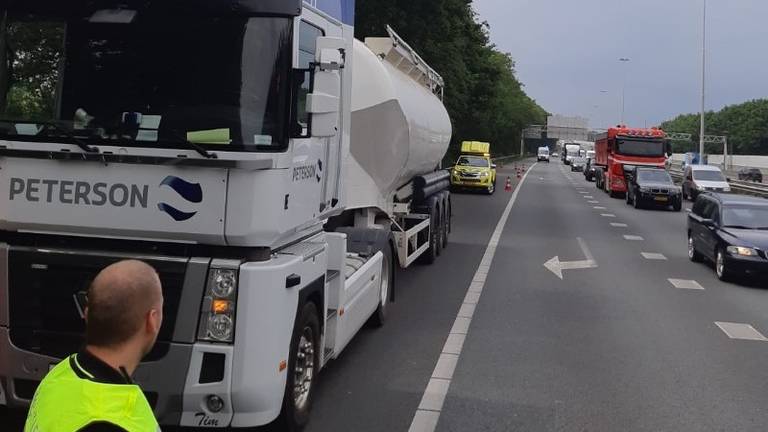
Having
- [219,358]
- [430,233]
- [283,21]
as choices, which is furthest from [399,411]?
[430,233]

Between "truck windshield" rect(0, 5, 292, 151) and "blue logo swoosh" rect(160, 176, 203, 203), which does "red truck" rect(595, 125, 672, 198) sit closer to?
"truck windshield" rect(0, 5, 292, 151)

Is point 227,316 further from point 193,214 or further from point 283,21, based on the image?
point 283,21

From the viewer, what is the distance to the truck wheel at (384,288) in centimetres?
887

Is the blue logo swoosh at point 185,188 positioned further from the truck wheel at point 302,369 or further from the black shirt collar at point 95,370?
the black shirt collar at point 95,370

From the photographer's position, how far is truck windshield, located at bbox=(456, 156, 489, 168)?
121 feet

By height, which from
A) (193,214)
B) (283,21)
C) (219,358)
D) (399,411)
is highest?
(283,21)

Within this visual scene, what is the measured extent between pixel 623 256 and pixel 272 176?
1295 cm

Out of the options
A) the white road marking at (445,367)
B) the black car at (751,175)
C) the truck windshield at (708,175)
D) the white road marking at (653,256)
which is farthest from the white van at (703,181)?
the black car at (751,175)

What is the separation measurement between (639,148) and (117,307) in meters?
36.9

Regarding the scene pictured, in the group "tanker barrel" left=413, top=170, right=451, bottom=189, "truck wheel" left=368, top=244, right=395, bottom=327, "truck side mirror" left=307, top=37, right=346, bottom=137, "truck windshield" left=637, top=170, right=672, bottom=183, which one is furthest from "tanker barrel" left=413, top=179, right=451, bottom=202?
"truck windshield" left=637, top=170, right=672, bottom=183

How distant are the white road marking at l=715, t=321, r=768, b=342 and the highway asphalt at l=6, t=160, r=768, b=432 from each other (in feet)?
0.15

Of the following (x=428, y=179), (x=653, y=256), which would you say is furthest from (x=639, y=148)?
(x=428, y=179)

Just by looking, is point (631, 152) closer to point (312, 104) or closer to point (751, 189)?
point (751, 189)

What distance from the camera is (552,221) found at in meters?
23.7
